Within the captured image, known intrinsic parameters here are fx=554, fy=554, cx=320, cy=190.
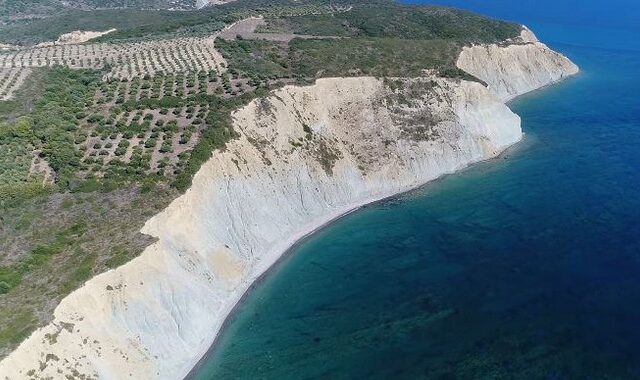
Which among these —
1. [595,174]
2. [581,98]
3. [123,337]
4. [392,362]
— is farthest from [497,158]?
[123,337]

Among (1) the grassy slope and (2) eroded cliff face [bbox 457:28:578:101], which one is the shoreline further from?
(2) eroded cliff face [bbox 457:28:578:101]

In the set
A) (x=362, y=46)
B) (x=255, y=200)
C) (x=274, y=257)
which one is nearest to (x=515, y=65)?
(x=362, y=46)

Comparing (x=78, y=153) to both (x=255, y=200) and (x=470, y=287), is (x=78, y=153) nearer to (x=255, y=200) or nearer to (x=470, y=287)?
(x=255, y=200)

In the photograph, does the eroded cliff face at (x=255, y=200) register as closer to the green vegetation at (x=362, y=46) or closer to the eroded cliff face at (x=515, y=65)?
the green vegetation at (x=362, y=46)

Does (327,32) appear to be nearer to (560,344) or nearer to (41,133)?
(41,133)

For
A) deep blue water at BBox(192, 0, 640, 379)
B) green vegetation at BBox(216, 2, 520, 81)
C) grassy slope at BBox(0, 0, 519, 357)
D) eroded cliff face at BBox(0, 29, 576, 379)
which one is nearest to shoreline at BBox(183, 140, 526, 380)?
eroded cliff face at BBox(0, 29, 576, 379)
